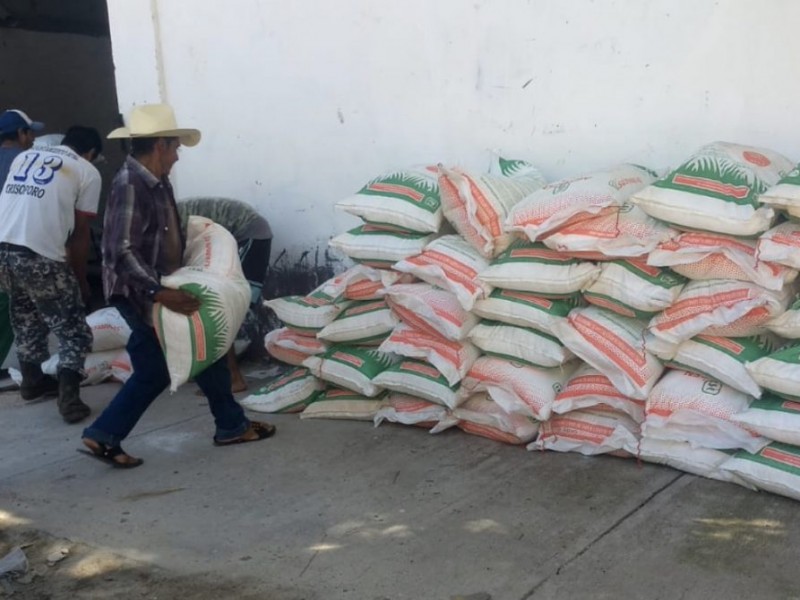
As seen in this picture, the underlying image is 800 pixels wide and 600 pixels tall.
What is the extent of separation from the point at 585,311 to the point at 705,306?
50 cm

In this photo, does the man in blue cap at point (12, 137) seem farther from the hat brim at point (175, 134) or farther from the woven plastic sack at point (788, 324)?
the woven plastic sack at point (788, 324)

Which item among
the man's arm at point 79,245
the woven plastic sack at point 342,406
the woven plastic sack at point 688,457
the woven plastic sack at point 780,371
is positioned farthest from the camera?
the man's arm at point 79,245

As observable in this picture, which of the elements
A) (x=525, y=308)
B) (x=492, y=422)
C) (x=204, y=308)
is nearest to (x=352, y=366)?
(x=492, y=422)

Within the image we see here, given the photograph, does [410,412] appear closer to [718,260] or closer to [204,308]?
[204,308]

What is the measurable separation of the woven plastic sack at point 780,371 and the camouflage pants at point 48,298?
11.0 feet

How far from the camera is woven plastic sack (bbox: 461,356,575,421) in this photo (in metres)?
3.81

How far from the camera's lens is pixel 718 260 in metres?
3.47

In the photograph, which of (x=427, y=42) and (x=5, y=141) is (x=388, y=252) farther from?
(x=5, y=141)

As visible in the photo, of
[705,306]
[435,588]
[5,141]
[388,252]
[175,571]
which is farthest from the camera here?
[5,141]

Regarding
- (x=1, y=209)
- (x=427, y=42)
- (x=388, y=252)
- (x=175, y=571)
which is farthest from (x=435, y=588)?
(x=1, y=209)

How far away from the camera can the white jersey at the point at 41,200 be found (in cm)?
475

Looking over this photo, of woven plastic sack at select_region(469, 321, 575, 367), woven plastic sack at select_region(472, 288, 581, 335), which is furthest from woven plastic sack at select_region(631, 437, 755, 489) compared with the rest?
woven plastic sack at select_region(472, 288, 581, 335)

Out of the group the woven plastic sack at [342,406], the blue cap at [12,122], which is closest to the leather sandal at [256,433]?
the woven plastic sack at [342,406]

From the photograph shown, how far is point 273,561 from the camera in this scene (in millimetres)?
3184
